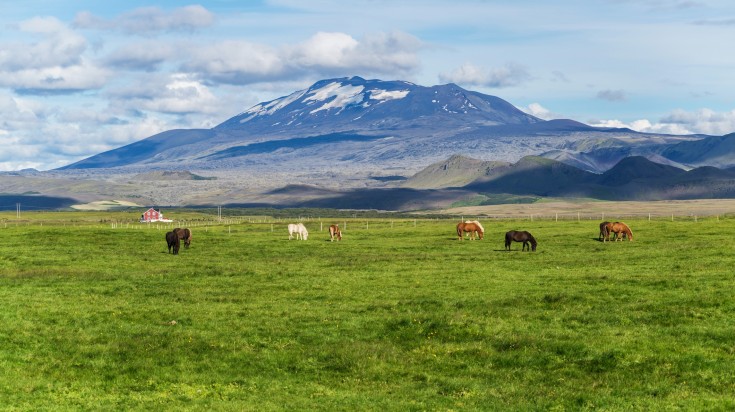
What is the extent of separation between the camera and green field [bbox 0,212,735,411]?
23.8 meters

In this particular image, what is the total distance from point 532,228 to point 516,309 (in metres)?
54.3

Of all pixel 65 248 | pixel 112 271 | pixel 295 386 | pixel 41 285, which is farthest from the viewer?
pixel 65 248

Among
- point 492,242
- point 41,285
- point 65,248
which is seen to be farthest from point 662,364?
point 65,248

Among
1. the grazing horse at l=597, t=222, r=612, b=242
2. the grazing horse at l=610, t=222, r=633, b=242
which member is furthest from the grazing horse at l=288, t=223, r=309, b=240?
the grazing horse at l=610, t=222, r=633, b=242

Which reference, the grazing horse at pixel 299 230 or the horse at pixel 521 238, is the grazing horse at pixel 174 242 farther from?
the horse at pixel 521 238

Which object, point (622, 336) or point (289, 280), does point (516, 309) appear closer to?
point (622, 336)

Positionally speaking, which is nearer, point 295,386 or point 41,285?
point 295,386

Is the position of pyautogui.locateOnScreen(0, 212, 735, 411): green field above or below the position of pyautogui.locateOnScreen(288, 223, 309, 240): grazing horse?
below

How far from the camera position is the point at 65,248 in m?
66.4

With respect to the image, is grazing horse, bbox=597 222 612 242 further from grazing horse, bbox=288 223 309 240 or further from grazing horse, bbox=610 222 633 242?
grazing horse, bbox=288 223 309 240

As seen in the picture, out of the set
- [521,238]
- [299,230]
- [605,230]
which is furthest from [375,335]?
[299,230]

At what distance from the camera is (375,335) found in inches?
1217

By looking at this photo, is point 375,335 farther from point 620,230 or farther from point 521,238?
point 620,230

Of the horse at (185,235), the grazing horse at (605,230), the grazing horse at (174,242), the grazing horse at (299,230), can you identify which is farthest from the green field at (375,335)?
the grazing horse at (299,230)
